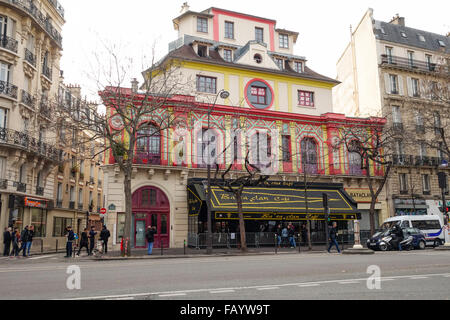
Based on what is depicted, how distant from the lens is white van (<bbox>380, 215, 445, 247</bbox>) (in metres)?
25.6

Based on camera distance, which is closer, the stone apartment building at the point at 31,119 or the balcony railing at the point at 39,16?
the stone apartment building at the point at 31,119

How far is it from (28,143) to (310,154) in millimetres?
20003

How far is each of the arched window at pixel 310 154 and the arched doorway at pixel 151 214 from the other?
10995 mm

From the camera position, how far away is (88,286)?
27.7ft

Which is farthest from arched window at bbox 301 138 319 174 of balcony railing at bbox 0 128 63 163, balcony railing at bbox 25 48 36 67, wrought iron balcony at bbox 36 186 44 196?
balcony railing at bbox 25 48 36 67

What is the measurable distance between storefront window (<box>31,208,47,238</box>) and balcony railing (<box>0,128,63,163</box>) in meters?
3.90

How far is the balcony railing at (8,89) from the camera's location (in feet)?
81.6

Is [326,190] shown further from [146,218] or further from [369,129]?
[146,218]

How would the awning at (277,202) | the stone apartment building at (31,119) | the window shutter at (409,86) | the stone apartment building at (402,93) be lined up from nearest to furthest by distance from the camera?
the awning at (277,202) → the stone apartment building at (31,119) → the stone apartment building at (402,93) → the window shutter at (409,86)

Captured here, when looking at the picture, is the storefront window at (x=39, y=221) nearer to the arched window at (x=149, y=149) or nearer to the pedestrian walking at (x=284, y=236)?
the arched window at (x=149, y=149)

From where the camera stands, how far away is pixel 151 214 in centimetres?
2547

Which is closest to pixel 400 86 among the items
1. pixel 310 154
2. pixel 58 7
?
pixel 310 154

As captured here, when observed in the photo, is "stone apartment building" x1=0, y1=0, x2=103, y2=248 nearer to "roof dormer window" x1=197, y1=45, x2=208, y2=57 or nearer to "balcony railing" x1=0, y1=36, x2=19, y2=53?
"balcony railing" x1=0, y1=36, x2=19, y2=53

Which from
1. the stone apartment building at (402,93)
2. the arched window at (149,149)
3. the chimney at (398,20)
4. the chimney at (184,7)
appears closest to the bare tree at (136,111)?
the arched window at (149,149)
